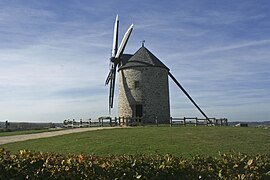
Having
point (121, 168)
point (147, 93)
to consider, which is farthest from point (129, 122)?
point (121, 168)

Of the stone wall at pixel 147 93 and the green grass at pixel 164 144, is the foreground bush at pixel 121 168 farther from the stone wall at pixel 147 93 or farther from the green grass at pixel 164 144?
the stone wall at pixel 147 93

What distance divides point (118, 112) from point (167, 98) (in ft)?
20.0

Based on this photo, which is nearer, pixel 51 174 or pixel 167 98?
pixel 51 174

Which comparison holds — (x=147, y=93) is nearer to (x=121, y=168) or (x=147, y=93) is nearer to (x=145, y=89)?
(x=145, y=89)

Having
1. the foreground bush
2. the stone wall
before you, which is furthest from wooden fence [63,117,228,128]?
the foreground bush

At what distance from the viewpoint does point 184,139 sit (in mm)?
20156

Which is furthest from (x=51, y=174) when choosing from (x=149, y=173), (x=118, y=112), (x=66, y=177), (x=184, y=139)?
(x=118, y=112)

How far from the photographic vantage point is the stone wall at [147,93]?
36375 millimetres

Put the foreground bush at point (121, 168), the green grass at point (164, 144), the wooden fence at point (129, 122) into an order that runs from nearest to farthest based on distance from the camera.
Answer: the foreground bush at point (121, 168)
the green grass at point (164, 144)
the wooden fence at point (129, 122)

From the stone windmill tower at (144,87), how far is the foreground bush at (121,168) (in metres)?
27.1

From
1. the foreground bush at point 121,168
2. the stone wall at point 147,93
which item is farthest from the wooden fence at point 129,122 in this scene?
the foreground bush at point 121,168

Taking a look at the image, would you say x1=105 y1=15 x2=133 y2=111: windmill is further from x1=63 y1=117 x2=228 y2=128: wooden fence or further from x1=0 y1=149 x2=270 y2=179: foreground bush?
x1=0 y1=149 x2=270 y2=179: foreground bush

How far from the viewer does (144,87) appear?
36.4 meters

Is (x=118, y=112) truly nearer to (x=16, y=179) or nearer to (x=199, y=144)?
(x=199, y=144)
